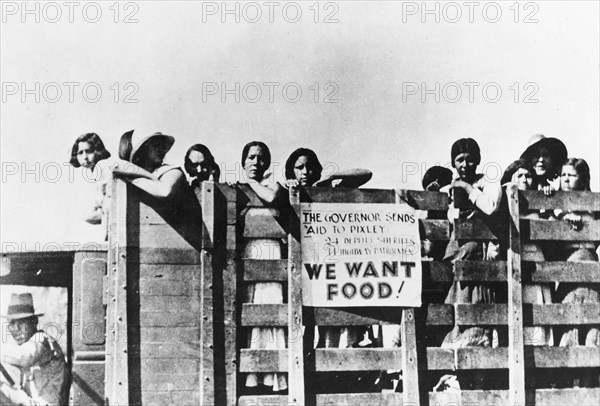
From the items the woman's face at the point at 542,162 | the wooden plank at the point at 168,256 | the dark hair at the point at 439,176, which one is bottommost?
the wooden plank at the point at 168,256

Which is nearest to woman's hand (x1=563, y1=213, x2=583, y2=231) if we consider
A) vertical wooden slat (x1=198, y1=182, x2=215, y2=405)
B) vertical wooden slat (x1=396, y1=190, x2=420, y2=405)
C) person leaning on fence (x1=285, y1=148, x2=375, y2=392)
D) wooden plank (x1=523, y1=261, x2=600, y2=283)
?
wooden plank (x1=523, y1=261, x2=600, y2=283)

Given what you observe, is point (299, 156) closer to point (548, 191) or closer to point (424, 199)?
point (424, 199)

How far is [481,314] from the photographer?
226 inches

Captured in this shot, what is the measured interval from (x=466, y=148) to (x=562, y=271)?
4.52ft

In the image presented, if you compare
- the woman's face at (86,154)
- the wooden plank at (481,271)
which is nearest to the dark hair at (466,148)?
the wooden plank at (481,271)

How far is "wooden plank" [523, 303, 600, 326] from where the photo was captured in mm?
5840

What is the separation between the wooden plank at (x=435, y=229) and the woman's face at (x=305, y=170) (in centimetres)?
122

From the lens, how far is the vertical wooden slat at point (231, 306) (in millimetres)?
5277

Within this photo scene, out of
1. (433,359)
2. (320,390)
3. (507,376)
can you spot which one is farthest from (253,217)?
(507,376)

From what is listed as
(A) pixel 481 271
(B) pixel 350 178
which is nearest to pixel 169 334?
(B) pixel 350 178

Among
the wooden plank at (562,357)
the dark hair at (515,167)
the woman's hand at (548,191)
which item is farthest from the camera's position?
the dark hair at (515,167)

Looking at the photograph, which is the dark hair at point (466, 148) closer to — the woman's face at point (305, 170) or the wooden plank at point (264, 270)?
the woman's face at point (305, 170)

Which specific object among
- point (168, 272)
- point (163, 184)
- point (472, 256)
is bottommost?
point (168, 272)

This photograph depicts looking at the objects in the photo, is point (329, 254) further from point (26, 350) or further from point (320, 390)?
point (26, 350)
